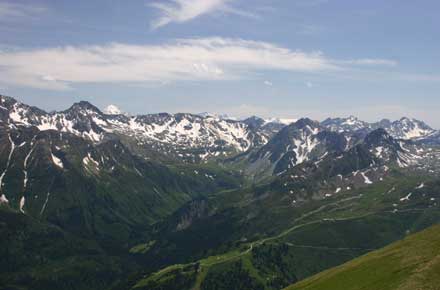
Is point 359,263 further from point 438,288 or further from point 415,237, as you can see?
point 438,288

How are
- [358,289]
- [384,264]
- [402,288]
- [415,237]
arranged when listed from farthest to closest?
[415,237], [384,264], [358,289], [402,288]

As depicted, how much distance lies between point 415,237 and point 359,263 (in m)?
21.5

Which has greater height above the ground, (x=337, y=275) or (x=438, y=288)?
(x=438, y=288)

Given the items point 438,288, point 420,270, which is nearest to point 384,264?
point 420,270

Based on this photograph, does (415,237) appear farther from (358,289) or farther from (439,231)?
(358,289)

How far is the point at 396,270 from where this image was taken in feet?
463

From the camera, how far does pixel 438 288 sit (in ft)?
349

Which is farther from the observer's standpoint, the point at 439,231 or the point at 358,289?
the point at 439,231

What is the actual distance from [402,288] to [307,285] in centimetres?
6268

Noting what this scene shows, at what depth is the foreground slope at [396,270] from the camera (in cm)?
12112

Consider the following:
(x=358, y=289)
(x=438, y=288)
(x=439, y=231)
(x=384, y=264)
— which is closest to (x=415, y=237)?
(x=439, y=231)

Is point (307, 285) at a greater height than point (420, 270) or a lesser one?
lesser

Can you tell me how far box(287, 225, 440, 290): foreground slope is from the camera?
12112 centimetres

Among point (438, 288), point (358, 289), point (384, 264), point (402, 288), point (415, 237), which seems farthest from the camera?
point (415, 237)
